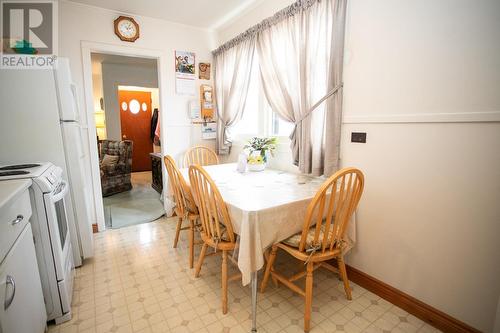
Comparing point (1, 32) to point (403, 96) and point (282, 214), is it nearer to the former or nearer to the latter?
point (282, 214)

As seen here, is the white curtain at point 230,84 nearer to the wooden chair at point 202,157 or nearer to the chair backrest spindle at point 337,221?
the wooden chair at point 202,157

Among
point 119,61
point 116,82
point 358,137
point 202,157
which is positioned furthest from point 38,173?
point 116,82

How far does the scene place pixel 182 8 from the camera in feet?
9.10

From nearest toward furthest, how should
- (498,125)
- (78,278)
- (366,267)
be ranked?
1. (498,125)
2. (366,267)
3. (78,278)

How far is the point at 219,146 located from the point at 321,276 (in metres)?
2.14

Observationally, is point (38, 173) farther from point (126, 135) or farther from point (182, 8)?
point (126, 135)

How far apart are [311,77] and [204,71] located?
1.89 m

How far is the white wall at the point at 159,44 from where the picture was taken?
2.62 m

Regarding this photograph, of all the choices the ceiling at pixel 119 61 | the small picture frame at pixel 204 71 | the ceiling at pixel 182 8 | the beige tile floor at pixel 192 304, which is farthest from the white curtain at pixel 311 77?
the ceiling at pixel 119 61

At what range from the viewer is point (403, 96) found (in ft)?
5.10

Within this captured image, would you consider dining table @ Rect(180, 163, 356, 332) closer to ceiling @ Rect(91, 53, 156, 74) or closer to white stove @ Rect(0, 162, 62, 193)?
white stove @ Rect(0, 162, 62, 193)

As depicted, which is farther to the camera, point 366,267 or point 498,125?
point 366,267

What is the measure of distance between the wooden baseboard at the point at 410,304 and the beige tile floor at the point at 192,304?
0.14ft

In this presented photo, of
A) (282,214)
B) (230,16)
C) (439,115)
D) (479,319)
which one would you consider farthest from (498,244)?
(230,16)
